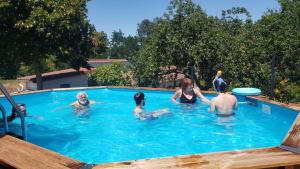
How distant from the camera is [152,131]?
9383 millimetres

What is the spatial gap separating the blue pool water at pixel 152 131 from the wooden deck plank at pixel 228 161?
366cm

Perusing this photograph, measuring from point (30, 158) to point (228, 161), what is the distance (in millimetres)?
2215

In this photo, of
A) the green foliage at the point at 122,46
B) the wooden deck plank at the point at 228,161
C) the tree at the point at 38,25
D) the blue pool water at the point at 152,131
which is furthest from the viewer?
the green foliage at the point at 122,46

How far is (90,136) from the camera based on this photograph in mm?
9273

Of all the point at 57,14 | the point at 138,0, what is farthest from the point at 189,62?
the point at 138,0

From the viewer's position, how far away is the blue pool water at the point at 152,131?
7793 mm

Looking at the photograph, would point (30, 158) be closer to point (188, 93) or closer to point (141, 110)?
point (141, 110)

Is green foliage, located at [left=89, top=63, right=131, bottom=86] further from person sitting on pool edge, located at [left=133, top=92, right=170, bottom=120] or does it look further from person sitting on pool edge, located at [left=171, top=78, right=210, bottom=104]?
person sitting on pool edge, located at [left=133, top=92, right=170, bottom=120]

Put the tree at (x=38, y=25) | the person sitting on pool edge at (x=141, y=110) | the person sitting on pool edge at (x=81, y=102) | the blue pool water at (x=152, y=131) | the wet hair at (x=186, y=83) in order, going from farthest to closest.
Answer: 1. the tree at (x=38, y=25)
2. the person sitting on pool edge at (x=81, y=102)
3. the wet hair at (x=186, y=83)
4. the person sitting on pool edge at (x=141, y=110)
5. the blue pool water at (x=152, y=131)

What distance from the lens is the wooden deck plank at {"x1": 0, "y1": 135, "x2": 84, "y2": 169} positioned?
3496 millimetres

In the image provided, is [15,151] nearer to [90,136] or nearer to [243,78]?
[90,136]

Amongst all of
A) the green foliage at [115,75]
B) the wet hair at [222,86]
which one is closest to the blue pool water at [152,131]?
the wet hair at [222,86]

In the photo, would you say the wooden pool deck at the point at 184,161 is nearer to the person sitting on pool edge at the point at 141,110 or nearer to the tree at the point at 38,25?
the person sitting on pool edge at the point at 141,110

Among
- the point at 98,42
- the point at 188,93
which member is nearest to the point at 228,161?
the point at 188,93
